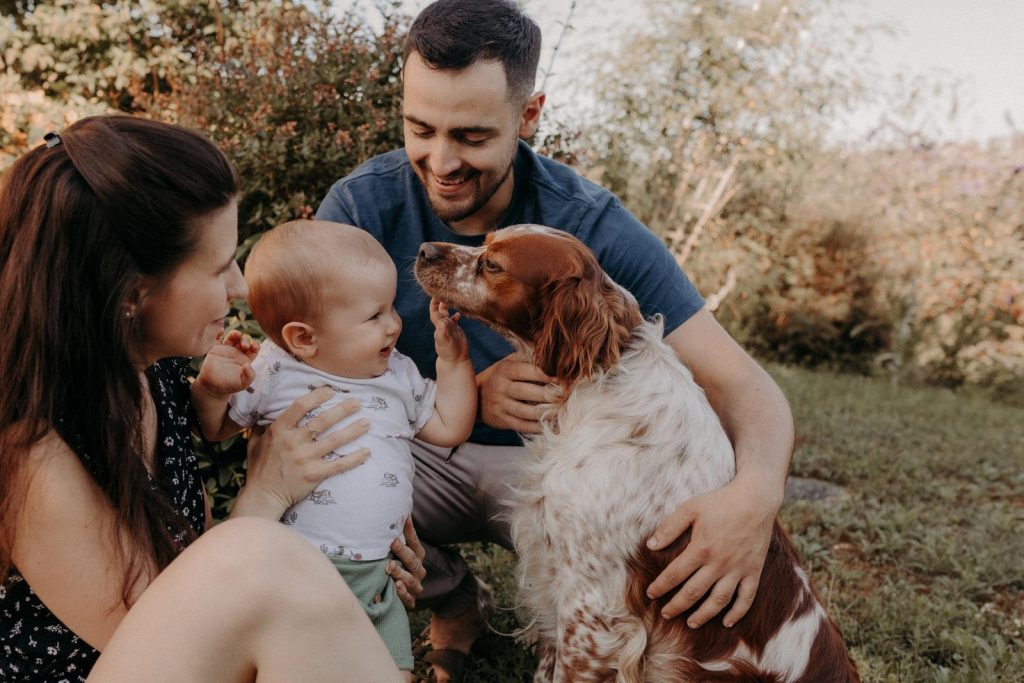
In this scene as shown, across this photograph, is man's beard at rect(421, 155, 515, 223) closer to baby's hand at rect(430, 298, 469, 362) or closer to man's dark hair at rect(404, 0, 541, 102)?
man's dark hair at rect(404, 0, 541, 102)

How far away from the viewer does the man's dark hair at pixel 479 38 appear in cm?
270

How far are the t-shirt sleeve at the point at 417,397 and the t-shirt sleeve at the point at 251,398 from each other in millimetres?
385

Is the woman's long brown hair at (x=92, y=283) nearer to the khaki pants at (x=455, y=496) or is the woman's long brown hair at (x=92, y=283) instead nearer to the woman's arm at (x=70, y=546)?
the woman's arm at (x=70, y=546)

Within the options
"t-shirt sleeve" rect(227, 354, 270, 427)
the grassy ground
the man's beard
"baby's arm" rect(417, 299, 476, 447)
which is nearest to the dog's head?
"baby's arm" rect(417, 299, 476, 447)

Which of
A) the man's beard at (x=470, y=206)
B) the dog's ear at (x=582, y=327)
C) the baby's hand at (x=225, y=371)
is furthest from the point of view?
the man's beard at (x=470, y=206)

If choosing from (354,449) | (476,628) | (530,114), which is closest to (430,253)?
(354,449)

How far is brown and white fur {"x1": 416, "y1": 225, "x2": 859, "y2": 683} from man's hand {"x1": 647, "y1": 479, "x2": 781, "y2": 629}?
46 mm

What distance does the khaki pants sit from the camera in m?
3.05

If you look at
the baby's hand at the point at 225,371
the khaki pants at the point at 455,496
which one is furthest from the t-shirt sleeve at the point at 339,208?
the khaki pants at the point at 455,496

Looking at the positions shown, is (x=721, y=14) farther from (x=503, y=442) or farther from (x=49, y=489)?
(x=49, y=489)

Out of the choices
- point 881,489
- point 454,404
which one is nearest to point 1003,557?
point 881,489

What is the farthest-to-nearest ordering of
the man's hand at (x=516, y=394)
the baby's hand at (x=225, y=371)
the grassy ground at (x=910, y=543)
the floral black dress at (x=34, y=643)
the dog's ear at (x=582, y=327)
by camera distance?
the grassy ground at (x=910, y=543)
the man's hand at (x=516, y=394)
the dog's ear at (x=582, y=327)
the baby's hand at (x=225, y=371)
the floral black dress at (x=34, y=643)

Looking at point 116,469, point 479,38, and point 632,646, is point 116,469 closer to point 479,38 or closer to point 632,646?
point 632,646

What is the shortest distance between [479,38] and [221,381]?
1.36 metres
